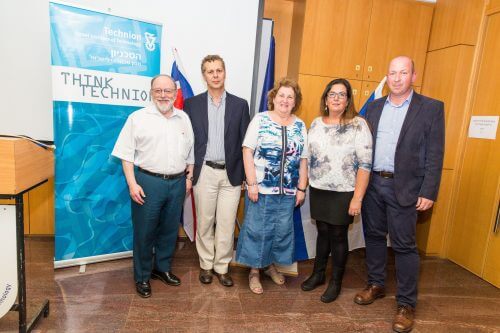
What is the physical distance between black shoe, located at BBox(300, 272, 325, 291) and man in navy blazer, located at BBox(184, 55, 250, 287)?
58 centimetres

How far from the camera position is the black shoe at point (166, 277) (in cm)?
256

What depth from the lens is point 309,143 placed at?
240 centimetres

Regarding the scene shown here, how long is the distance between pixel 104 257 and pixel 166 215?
34.4 inches

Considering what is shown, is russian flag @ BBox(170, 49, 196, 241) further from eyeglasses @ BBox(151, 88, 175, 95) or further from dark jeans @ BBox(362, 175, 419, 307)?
dark jeans @ BBox(362, 175, 419, 307)

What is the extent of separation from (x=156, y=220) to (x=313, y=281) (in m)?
1.29

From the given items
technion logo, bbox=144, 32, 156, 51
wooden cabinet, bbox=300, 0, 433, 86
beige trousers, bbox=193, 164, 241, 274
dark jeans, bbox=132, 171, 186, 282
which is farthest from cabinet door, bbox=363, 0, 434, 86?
dark jeans, bbox=132, 171, 186, 282

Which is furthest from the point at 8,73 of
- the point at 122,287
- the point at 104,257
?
the point at 122,287

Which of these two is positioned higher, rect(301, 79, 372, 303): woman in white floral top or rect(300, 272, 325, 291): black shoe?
rect(301, 79, 372, 303): woman in white floral top

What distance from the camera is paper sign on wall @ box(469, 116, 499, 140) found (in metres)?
2.95

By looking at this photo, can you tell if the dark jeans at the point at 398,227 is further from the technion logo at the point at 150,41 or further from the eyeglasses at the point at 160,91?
the technion logo at the point at 150,41


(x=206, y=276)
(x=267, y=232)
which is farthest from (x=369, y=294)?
(x=206, y=276)

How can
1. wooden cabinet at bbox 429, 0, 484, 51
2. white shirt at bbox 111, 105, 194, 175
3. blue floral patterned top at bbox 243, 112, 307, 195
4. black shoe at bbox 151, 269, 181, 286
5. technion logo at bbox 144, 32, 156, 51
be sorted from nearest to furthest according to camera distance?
white shirt at bbox 111, 105, 194, 175
blue floral patterned top at bbox 243, 112, 307, 195
black shoe at bbox 151, 269, 181, 286
technion logo at bbox 144, 32, 156, 51
wooden cabinet at bbox 429, 0, 484, 51

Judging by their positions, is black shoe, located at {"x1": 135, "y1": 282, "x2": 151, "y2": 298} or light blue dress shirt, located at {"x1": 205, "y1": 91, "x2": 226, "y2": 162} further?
light blue dress shirt, located at {"x1": 205, "y1": 91, "x2": 226, "y2": 162}

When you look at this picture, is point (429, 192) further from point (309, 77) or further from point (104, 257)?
point (104, 257)
